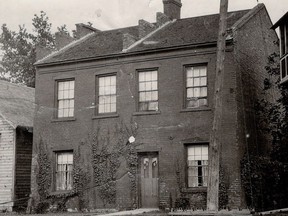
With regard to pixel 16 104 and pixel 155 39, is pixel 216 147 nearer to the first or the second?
pixel 155 39

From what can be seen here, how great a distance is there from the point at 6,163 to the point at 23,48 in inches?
987

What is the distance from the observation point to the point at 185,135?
2216 centimetres

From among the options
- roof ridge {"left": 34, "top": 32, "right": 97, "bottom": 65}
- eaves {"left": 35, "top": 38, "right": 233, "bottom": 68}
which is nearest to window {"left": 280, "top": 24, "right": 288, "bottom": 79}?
eaves {"left": 35, "top": 38, "right": 233, "bottom": 68}

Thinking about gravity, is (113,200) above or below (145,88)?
below

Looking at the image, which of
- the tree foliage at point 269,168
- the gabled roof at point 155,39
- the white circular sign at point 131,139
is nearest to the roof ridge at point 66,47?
the gabled roof at point 155,39

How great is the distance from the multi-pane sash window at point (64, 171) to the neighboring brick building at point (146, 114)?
49 millimetres

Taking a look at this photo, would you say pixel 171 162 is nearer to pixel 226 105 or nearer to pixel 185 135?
pixel 185 135

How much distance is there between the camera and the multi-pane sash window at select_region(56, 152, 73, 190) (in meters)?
24.6

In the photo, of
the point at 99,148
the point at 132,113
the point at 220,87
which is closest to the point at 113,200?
the point at 99,148

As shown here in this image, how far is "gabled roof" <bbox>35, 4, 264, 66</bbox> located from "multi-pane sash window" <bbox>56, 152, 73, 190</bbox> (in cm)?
468

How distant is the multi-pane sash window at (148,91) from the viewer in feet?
76.1

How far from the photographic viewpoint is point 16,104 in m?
29.2

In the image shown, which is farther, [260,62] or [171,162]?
[260,62]

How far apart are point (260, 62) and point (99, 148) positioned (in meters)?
8.91
